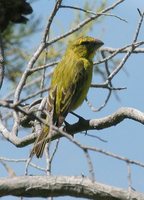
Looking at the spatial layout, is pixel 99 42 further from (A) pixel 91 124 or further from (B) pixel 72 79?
(A) pixel 91 124

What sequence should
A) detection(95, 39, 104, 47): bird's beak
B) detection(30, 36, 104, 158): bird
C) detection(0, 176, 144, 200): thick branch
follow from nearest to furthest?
detection(0, 176, 144, 200): thick branch, detection(30, 36, 104, 158): bird, detection(95, 39, 104, 47): bird's beak

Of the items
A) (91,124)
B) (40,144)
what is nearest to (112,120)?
(91,124)

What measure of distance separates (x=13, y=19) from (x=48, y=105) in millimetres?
1702

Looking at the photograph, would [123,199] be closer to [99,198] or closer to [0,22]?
[99,198]

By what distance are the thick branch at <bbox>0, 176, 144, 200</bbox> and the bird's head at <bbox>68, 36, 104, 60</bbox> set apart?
2.36 meters

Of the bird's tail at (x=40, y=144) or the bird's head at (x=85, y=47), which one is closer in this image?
the bird's tail at (x=40, y=144)

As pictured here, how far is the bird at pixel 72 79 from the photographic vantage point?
193 inches

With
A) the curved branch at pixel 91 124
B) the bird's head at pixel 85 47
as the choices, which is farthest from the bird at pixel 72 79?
the curved branch at pixel 91 124

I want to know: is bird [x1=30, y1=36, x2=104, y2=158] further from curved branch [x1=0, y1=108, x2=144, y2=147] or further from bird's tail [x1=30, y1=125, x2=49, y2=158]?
bird's tail [x1=30, y1=125, x2=49, y2=158]

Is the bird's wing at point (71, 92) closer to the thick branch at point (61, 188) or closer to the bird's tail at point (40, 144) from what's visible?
the bird's tail at point (40, 144)

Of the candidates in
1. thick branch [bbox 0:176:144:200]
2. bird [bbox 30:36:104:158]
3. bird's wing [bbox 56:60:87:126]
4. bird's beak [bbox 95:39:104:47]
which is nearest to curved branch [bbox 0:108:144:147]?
bird [bbox 30:36:104:158]

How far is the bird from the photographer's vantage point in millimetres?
4902

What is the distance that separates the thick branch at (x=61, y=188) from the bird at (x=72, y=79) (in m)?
1.31

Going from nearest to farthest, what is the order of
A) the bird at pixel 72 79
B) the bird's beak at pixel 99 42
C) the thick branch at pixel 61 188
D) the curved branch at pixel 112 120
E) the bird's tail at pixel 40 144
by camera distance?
the thick branch at pixel 61 188
the curved branch at pixel 112 120
the bird's tail at pixel 40 144
the bird at pixel 72 79
the bird's beak at pixel 99 42
